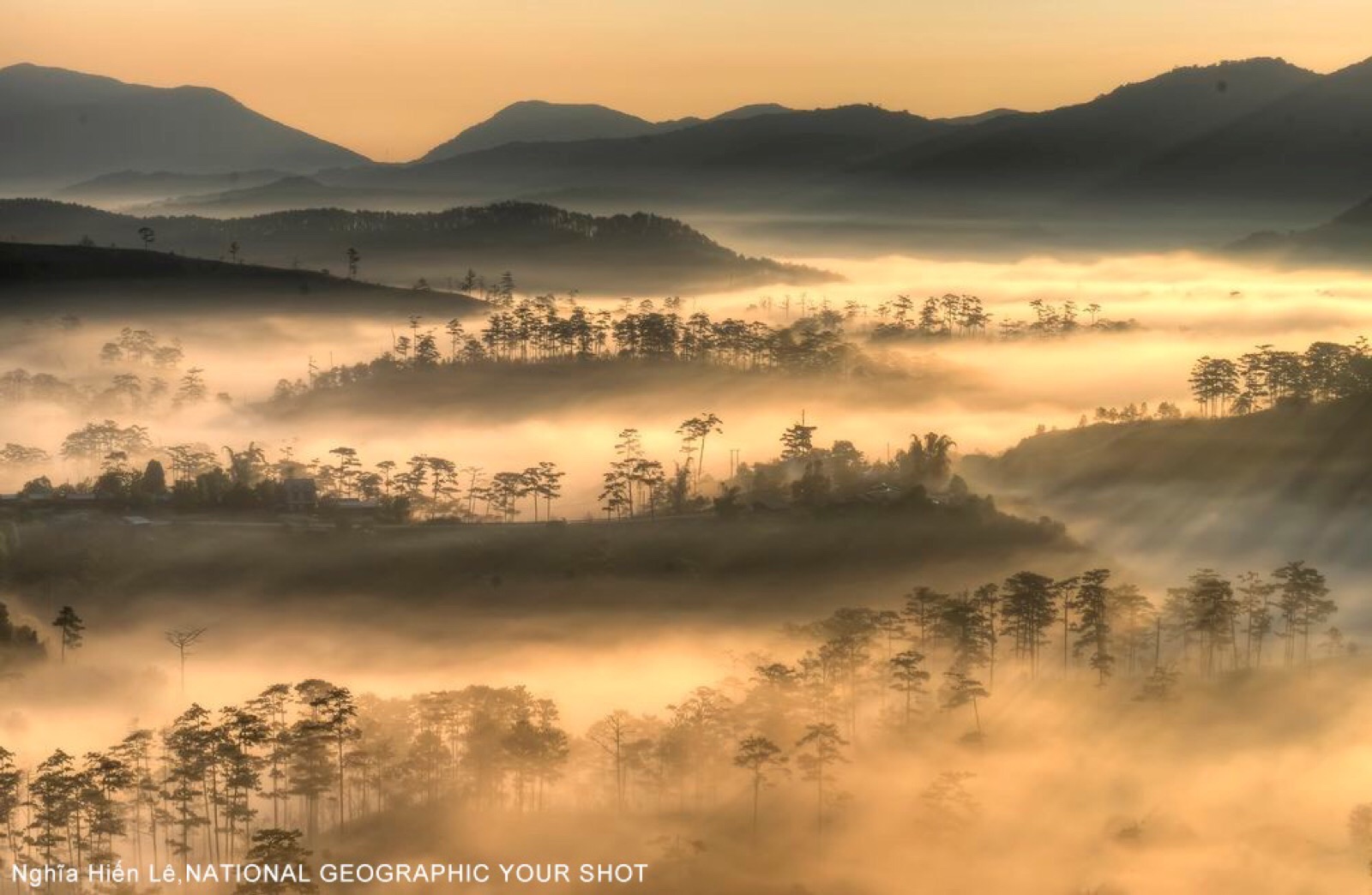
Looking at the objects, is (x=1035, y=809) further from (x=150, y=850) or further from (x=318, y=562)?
(x=318, y=562)

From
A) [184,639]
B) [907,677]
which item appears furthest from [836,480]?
[184,639]

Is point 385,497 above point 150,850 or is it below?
above

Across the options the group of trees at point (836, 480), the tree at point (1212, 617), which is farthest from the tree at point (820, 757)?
the group of trees at point (836, 480)

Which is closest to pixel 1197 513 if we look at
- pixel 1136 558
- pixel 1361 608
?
pixel 1136 558

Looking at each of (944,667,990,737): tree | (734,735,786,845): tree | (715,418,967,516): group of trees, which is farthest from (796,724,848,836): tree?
(715,418,967,516): group of trees

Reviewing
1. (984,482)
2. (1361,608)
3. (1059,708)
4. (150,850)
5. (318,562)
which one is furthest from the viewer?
(984,482)

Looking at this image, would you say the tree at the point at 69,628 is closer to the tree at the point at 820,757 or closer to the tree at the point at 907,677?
the tree at the point at 820,757
